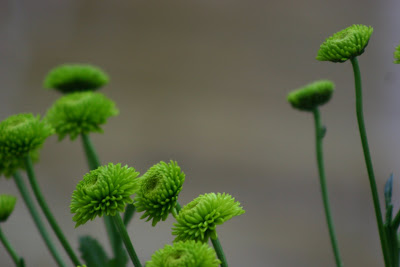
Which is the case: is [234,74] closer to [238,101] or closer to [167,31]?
[238,101]

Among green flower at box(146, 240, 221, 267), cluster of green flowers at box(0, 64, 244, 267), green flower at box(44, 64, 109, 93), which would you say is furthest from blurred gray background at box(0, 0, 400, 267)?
green flower at box(146, 240, 221, 267)

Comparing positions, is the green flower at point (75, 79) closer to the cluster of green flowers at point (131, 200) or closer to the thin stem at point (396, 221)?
the cluster of green flowers at point (131, 200)

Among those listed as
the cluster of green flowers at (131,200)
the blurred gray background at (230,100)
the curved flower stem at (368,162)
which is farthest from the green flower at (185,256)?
the blurred gray background at (230,100)

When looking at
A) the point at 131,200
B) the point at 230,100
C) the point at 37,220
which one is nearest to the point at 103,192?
the point at 131,200

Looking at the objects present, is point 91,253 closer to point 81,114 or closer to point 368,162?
point 81,114

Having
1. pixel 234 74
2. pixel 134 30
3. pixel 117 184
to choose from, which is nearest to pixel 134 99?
pixel 134 30
